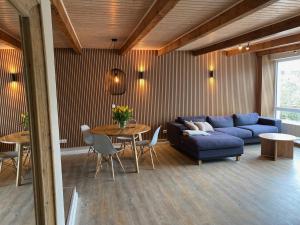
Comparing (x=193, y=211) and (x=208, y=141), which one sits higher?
(x=208, y=141)

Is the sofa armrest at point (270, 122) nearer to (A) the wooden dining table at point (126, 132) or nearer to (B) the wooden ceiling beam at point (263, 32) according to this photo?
(B) the wooden ceiling beam at point (263, 32)

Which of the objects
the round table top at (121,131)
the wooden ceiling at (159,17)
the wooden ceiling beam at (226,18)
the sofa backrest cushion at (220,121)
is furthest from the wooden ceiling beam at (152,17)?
the sofa backrest cushion at (220,121)

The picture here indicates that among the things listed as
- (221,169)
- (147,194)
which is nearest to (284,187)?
(221,169)

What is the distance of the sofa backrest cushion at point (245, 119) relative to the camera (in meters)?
6.93

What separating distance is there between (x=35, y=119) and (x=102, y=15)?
7.27ft

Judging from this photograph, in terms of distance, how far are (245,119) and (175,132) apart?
2.21 meters

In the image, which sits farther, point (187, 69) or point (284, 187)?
point (187, 69)

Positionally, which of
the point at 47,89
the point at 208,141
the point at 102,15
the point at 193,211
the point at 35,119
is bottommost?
the point at 193,211

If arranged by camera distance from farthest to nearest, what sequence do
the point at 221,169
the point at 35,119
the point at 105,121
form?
the point at 105,121 → the point at 221,169 → the point at 35,119

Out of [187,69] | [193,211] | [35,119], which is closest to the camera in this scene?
[35,119]

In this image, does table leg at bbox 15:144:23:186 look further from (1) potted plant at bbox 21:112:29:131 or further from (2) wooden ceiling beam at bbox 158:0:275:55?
(2) wooden ceiling beam at bbox 158:0:275:55

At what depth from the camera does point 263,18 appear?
378 cm

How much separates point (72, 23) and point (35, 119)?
2577 mm

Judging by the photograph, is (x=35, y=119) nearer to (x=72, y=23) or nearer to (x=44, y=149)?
(x=44, y=149)
